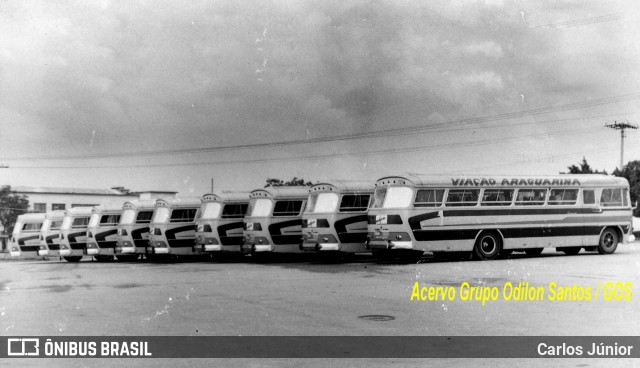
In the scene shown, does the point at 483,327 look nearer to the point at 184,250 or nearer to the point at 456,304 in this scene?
the point at 456,304

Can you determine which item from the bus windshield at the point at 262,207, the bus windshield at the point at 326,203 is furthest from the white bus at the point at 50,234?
the bus windshield at the point at 326,203

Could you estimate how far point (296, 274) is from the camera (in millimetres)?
16422

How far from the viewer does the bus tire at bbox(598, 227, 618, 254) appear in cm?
2123

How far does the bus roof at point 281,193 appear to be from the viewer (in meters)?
22.5

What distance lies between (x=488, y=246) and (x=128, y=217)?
14346mm

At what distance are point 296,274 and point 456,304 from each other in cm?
670

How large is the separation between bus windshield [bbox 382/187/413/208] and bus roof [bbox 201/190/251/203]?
21.1 feet

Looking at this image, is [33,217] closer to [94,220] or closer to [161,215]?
[94,220]

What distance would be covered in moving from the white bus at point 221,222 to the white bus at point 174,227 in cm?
79

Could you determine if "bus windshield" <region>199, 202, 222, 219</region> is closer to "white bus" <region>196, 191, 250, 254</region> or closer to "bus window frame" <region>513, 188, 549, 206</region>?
"white bus" <region>196, 191, 250, 254</region>

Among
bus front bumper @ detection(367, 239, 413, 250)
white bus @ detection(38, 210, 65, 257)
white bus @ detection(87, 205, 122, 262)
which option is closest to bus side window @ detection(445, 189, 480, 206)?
bus front bumper @ detection(367, 239, 413, 250)

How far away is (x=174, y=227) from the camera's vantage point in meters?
24.6

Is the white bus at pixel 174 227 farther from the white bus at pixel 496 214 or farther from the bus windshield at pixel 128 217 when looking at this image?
the white bus at pixel 496 214

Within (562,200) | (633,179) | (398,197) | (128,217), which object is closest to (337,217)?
(398,197)
